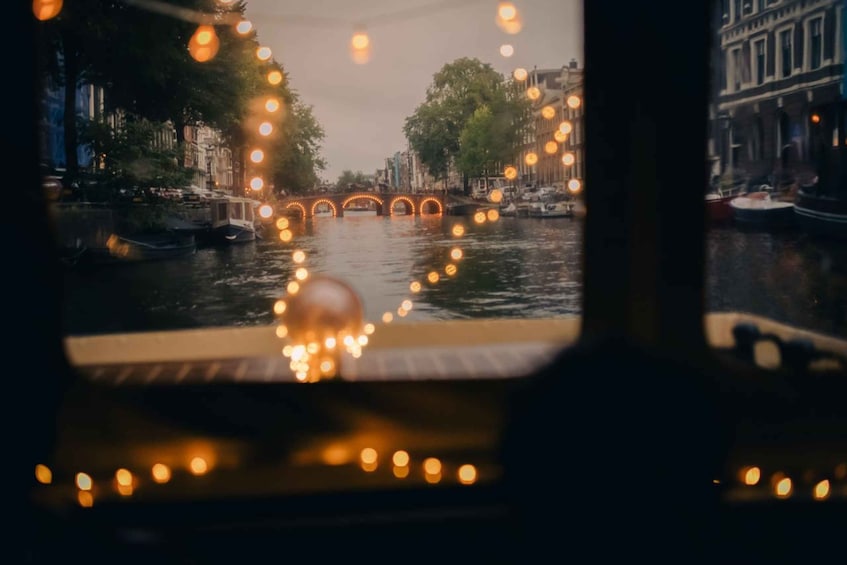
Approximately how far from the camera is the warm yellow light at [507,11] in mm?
3002

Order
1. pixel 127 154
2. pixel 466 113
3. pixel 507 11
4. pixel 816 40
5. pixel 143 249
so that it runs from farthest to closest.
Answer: pixel 127 154 < pixel 143 249 < pixel 816 40 < pixel 466 113 < pixel 507 11

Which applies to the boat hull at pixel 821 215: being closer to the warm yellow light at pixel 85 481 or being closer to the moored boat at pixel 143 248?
the warm yellow light at pixel 85 481

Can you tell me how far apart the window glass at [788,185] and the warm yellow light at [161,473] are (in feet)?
9.60

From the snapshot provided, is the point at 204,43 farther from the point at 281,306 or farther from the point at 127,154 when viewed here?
the point at 127,154

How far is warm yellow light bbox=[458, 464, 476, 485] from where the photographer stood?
2.41 meters

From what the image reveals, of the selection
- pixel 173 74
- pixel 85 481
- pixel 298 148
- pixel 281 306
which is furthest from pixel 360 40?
pixel 173 74

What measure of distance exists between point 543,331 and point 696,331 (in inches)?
30.5

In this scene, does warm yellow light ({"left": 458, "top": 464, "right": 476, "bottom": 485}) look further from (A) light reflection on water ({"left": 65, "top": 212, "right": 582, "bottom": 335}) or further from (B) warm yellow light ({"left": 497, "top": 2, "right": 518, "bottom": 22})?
(B) warm yellow light ({"left": 497, "top": 2, "right": 518, "bottom": 22})

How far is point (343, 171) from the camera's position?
15.4 feet

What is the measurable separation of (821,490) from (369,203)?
5.99 m

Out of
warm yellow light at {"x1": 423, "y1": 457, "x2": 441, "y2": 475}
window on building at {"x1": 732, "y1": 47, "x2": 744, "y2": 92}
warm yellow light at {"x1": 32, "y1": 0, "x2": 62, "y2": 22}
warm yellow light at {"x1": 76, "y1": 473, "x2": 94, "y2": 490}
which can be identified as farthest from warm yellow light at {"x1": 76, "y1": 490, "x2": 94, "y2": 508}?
window on building at {"x1": 732, "y1": 47, "x2": 744, "y2": 92}

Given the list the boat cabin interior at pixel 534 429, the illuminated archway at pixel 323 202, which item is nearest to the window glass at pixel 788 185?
the boat cabin interior at pixel 534 429

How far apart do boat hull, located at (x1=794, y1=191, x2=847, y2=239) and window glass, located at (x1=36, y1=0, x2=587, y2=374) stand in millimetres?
2281

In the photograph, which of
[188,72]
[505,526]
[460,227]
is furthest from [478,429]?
[188,72]
